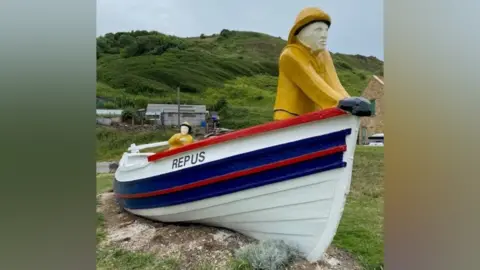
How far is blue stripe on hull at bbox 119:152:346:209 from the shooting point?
216 cm

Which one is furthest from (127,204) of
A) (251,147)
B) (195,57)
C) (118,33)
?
(195,57)

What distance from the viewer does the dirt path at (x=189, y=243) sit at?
7.69 ft

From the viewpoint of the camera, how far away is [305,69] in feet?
7.82

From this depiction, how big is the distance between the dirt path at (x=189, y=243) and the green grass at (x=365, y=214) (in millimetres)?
164

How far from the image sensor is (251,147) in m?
2.28

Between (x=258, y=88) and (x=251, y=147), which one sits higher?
(x=258, y=88)

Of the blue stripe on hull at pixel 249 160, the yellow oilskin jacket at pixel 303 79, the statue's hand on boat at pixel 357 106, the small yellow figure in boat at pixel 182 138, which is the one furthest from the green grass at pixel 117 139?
the statue's hand on boat at pixel 357 106

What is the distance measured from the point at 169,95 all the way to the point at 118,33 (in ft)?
2.57

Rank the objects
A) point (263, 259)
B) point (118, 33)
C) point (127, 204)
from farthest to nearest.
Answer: point (118, 33)
point (127, 204)
point (263, 259)

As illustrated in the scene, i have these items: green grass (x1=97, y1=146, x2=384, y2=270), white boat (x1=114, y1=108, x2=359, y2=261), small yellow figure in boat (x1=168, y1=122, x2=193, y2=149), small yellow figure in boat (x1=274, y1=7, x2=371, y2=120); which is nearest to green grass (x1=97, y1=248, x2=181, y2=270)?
green grass (x1=97, y1=146, x2=384, y2=270)

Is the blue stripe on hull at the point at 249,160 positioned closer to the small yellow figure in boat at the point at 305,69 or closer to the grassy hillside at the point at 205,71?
the small yellow figure in boat at the point at 305,69

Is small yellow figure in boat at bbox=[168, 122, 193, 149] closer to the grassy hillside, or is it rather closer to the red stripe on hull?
the red stripe on hull

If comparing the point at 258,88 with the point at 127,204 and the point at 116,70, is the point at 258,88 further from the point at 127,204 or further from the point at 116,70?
the point at 127,204

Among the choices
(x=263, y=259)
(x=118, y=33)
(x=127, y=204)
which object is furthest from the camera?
(x=118, y=33)
